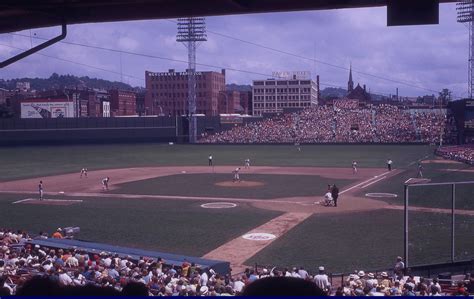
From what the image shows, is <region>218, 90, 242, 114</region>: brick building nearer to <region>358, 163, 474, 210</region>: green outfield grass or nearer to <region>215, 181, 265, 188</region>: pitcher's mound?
<region>358, 163, 474, 210</region>: green outfield grass

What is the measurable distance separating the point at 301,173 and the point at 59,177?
783 inches

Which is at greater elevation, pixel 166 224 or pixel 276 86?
pixel 276 86

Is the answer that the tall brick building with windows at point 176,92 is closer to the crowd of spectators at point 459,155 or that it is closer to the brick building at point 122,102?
the brick building at point 122,102

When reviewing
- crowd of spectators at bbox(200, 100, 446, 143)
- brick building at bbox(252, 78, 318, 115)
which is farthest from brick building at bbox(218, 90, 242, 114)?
crowd of spectators at bbox(200, 100, 446, 143)

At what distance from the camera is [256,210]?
87.5 feet

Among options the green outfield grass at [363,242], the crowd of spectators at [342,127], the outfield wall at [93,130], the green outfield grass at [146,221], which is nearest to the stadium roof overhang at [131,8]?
the green outfield grass at [363,242]

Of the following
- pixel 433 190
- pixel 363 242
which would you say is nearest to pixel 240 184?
pixel 433 190

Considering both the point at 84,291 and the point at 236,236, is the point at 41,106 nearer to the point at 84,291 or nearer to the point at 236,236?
the point at 236,236

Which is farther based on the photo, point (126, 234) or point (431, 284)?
point (126, 234)

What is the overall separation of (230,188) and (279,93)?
397 feet

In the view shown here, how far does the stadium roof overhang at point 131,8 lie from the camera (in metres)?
7.14

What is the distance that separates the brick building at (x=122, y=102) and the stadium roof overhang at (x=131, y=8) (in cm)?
12881

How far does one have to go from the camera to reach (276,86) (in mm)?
153250

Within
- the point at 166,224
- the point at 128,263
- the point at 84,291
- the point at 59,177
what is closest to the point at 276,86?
the point at 59,177
